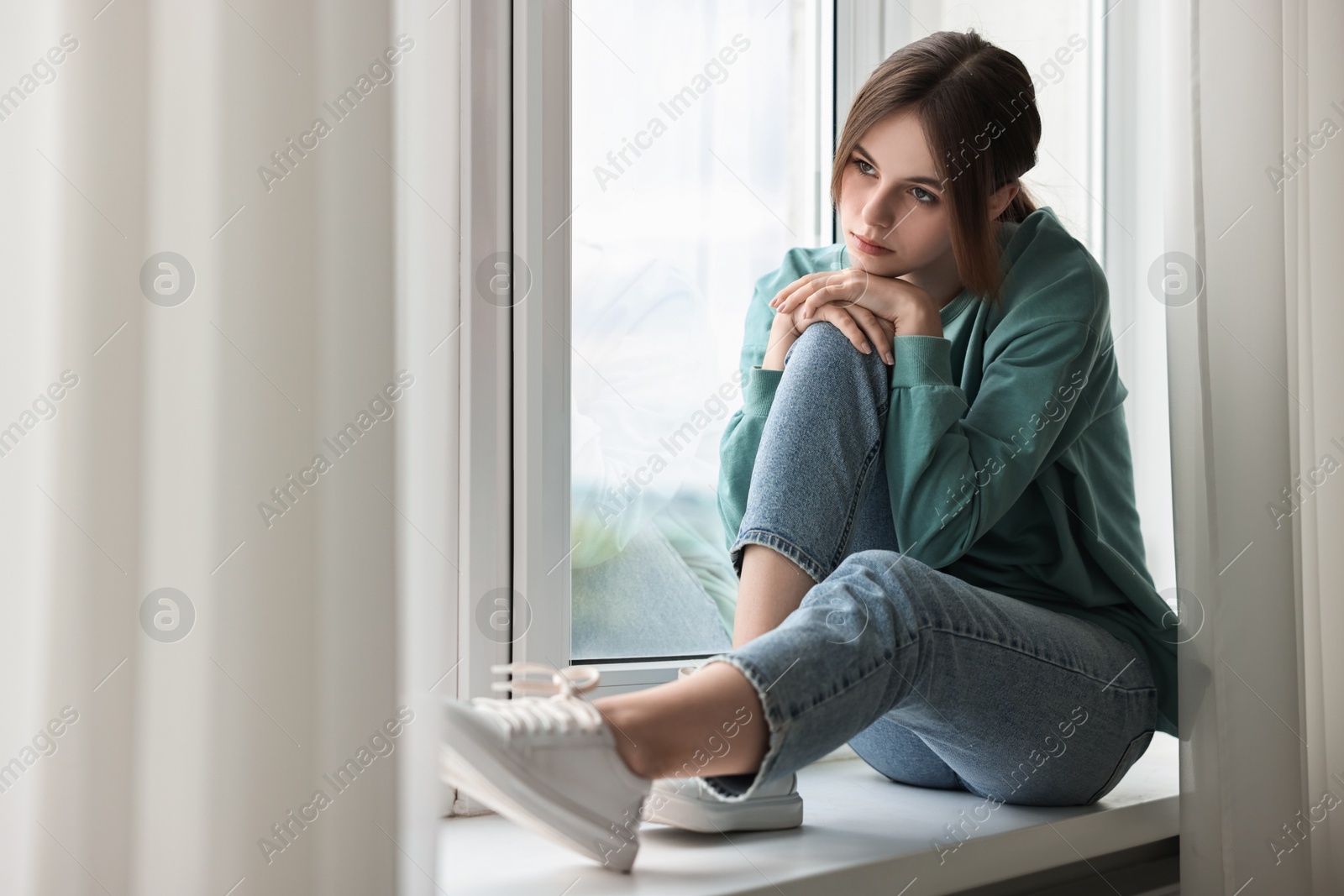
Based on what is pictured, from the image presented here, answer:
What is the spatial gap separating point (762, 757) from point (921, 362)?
1.33 ft

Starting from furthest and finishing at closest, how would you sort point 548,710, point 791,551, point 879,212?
point 879,212 → point 791,551 → point 548,710

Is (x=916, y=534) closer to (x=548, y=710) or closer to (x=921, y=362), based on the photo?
(x=921, y=362)

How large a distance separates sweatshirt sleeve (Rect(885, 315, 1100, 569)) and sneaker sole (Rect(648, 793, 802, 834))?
0.25m

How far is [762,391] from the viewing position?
39.9 inches

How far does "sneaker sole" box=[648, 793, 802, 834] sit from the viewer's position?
2.82ft

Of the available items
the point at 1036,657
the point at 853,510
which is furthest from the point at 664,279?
the point at 1036,657

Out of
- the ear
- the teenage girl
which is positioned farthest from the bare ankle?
the ear

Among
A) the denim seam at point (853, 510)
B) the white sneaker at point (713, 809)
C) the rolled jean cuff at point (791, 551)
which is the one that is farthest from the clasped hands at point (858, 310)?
the white sneaker at point (713, 809)

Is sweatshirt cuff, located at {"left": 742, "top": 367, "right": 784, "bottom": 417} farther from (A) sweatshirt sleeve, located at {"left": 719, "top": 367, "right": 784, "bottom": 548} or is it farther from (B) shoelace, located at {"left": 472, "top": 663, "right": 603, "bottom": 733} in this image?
(B) shoelace, located at {"left": 472, "top": 663, "right": 603, "bottom": 733}

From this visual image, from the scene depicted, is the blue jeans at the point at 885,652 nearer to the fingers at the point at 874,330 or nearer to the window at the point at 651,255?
the fingers at the point at 874,330

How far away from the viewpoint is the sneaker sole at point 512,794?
586mm

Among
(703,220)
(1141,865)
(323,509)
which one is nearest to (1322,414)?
(1141,865)

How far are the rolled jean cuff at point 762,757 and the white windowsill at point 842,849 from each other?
0.35 ft

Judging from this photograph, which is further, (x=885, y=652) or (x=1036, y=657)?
(x=1036, y=657)
